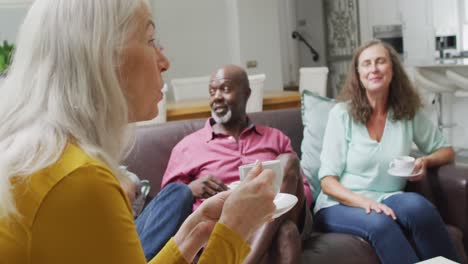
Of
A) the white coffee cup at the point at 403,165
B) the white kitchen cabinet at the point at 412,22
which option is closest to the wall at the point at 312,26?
the white kitchen cabinet at the point at 412,22

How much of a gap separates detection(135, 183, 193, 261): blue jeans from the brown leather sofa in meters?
0.48

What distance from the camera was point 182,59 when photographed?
5.51 m

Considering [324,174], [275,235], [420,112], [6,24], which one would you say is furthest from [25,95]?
[6,24]

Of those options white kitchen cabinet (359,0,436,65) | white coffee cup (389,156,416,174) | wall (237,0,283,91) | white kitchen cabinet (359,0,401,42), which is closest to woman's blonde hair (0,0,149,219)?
white coffee cup (389,156,416,174)

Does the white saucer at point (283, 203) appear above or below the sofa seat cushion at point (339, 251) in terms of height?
above

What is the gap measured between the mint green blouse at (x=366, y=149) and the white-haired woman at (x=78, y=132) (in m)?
1.36

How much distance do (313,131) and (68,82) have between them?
1.85 metres

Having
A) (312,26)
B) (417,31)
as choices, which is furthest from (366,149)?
(312,26)

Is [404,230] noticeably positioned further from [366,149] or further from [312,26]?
[312,26]

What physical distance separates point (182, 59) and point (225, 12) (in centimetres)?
70

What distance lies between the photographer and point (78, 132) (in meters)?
0.72

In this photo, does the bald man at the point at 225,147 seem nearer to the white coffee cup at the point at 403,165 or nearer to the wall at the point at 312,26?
the white coffee cup at the point at 403,165

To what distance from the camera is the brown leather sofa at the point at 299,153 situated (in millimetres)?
1889

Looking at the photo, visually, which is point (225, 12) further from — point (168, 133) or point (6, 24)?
point (168, 133)
